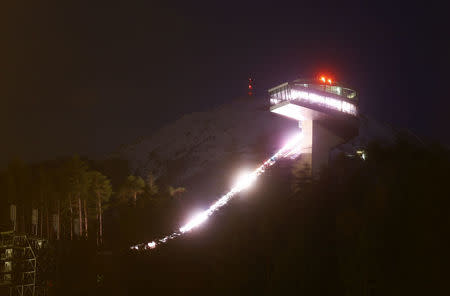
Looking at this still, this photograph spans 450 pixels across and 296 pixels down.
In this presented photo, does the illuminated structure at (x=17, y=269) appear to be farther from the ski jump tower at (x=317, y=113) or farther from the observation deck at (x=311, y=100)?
the observation deck at (x=311, y=100)

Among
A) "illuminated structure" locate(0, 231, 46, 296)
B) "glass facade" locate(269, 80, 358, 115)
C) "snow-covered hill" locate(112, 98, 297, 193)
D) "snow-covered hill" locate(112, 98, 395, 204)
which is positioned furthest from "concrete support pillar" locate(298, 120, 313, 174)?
"snow-covered hill" locate(112, 98, 297, 193)

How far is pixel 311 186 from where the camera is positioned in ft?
79.5

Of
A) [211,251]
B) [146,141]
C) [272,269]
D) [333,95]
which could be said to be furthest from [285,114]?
[146,141]

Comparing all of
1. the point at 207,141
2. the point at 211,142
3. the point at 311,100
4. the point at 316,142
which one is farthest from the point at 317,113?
the point at 207,141

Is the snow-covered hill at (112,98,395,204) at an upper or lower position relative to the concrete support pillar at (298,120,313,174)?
upper

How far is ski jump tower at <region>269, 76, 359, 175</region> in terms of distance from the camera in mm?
41125

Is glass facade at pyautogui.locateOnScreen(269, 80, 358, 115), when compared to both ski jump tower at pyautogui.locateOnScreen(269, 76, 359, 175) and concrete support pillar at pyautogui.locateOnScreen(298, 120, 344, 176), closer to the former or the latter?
ski jump tower at pyautogui.locateOnScreen(269, 76, 359, 175)

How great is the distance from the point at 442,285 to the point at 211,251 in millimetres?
13108

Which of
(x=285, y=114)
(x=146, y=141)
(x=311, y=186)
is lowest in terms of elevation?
(x=311, y=186)

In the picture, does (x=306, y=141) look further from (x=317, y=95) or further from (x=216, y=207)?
(x=216, y=207)

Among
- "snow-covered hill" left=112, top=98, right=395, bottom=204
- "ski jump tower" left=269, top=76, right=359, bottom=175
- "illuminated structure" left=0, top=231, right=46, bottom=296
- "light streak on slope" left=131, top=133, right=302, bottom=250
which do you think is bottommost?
"illuminated structure" left=0, top=231, right=46, bottom=296

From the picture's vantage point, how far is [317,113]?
136ft

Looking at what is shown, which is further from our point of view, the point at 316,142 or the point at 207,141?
the point at 207,141

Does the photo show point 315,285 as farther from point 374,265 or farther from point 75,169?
point 75,169
